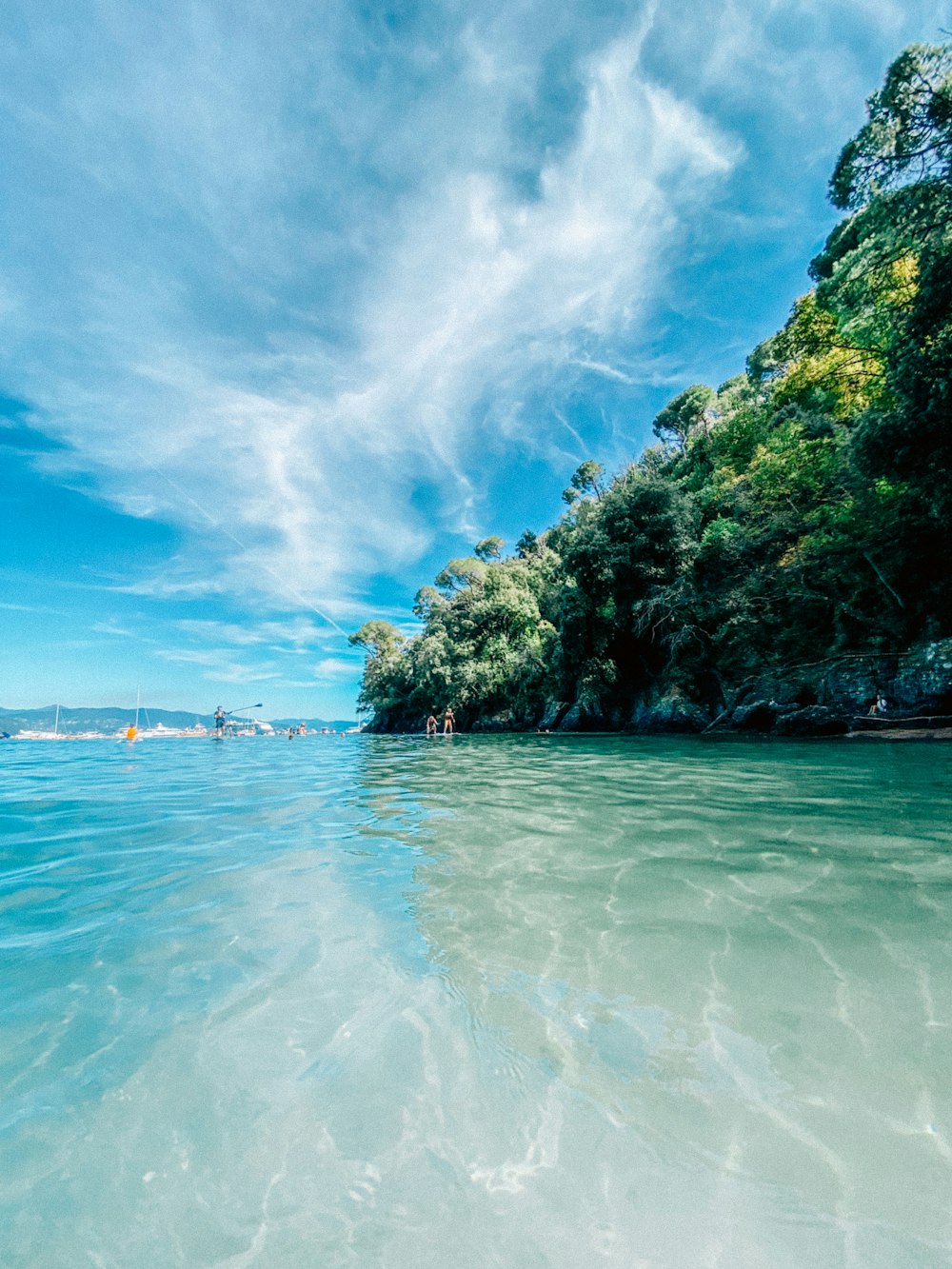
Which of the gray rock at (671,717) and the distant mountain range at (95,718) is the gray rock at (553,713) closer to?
the gray rock at (671,717)

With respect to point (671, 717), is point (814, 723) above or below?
below

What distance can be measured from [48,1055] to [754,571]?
21.6m

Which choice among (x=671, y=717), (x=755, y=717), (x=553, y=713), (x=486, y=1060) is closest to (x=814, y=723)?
(x=755, y=717)

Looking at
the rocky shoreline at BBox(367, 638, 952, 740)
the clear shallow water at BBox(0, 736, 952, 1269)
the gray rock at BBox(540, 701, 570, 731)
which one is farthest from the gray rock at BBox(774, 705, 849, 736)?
the gray rock at BBox(540, 701, 570, 731)

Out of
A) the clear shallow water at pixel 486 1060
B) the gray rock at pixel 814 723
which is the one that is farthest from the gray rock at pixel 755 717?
the clear shallow water at pixel 486 1060

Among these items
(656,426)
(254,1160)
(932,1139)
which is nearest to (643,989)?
(932,1139)

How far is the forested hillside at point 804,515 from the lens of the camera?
31.3 feet

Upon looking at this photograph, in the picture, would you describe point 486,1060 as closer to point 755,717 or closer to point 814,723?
point 814,723

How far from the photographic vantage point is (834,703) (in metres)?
14.2

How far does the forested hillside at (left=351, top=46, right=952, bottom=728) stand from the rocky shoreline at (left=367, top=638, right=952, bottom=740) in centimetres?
52

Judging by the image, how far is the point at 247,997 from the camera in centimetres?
222

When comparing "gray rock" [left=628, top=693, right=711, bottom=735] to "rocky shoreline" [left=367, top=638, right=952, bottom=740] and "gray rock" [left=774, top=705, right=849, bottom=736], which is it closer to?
"rocky shoreline" [left=367, top=638, right=952, bottom=740]

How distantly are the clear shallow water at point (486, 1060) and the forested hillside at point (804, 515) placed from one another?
421 inches

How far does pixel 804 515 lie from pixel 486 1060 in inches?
763
